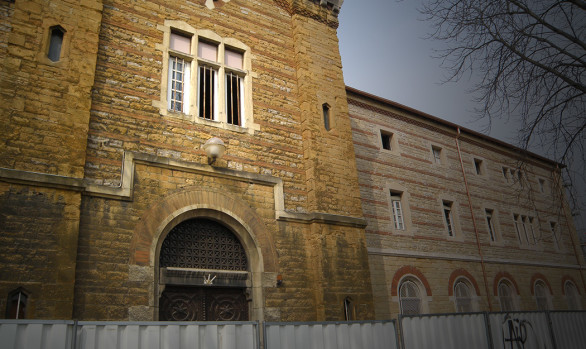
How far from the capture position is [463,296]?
14727 millimetres

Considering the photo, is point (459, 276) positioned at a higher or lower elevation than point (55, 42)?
lower

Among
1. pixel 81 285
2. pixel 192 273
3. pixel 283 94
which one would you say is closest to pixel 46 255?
pixel 81 285

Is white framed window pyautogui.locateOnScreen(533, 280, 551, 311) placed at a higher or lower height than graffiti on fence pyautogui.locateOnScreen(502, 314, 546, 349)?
higher

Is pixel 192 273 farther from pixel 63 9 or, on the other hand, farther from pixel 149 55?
pixel 63 9

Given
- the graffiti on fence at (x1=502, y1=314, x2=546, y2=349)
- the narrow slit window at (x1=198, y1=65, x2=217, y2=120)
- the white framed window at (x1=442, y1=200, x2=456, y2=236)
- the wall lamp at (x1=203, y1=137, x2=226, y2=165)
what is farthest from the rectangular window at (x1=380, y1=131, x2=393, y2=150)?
the graffiti on fence at (x1=502, y1=314, x2=546, y2=349)

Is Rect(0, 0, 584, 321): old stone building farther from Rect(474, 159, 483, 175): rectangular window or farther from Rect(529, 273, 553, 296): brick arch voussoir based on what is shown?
Rect(474, 159, 483, 175): rectangular window

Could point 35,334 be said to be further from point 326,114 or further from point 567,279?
point 567,279

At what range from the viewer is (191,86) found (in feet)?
30.2

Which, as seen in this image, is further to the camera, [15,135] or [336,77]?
[336,77]

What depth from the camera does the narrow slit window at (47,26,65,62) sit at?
7.62 metres

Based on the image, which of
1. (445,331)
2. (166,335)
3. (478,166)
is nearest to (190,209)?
(166,335)

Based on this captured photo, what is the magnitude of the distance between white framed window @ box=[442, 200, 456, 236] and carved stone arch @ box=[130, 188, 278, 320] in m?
9.29

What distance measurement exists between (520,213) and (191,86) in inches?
671

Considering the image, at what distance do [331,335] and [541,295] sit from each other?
16.9 metres
